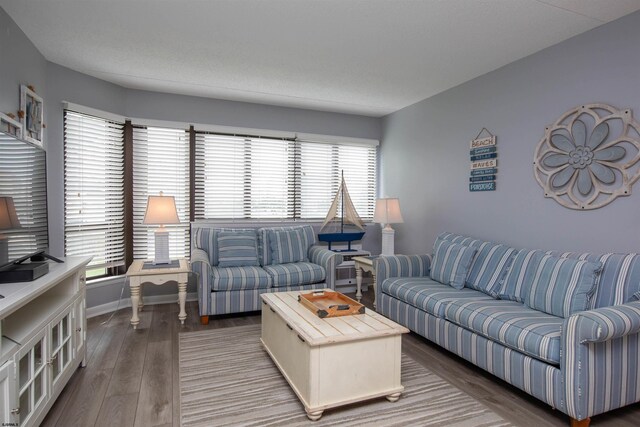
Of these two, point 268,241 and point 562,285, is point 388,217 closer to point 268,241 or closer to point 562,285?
point 268,241

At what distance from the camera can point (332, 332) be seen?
6.86ft

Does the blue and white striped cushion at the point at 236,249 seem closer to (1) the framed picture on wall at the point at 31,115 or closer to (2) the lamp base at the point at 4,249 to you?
(1) the framed picture on wall at the point at 31,115

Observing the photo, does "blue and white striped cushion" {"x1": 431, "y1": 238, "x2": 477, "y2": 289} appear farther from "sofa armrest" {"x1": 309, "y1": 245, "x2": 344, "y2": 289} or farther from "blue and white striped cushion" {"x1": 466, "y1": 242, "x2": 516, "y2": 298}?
"sofa armrest" {"x1": 309, "y1": 245, "x2": 344, "y2": 289}

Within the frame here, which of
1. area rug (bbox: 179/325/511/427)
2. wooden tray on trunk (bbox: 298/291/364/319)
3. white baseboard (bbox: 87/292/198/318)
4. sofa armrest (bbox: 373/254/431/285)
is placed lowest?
area rug (bbox: 179/325/511/427)

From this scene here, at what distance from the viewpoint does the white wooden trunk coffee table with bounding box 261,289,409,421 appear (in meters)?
2.02

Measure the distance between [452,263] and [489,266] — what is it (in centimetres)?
30

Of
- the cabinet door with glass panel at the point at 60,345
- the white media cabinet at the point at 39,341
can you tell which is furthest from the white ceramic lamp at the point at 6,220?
the cabinet door with glass panel at the point at 60,345

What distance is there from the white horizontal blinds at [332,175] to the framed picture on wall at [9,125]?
2942 millimetres

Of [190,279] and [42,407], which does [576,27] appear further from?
[190,279]

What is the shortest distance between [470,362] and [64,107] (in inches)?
162

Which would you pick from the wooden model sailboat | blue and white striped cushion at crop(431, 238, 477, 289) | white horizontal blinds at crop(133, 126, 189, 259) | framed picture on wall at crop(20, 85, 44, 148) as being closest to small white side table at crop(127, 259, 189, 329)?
white horizontal blinds at crop(133, 126, 189, 259)

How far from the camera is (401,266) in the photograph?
3.63 metres

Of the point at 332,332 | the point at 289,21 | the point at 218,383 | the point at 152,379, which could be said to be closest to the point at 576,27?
the point at 289,21

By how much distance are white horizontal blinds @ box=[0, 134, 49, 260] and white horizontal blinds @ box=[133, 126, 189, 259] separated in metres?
1.63
